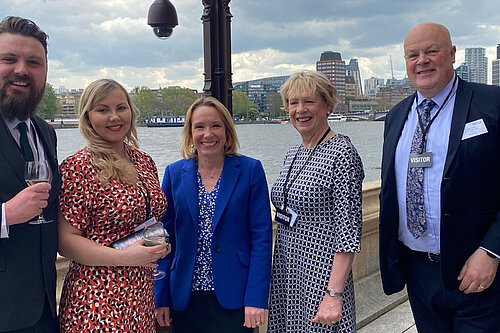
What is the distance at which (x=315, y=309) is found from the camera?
256cm

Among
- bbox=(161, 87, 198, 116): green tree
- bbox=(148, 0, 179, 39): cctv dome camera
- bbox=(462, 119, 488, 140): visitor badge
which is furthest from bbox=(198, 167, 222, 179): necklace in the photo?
bbox=(161, 87, 198, 116): green tree

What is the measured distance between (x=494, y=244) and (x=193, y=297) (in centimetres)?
145

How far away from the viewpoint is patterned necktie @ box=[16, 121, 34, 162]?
2.08 meters

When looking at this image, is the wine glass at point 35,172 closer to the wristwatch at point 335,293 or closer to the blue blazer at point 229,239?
the blue blazer at point 229,239

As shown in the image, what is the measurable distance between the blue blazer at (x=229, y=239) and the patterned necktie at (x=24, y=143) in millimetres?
767

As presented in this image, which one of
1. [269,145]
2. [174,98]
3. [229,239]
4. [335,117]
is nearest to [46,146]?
[229,239]

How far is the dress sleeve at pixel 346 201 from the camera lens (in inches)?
96.9

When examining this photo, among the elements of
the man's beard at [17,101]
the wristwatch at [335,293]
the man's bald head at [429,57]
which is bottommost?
the wristwatch at [335,293]

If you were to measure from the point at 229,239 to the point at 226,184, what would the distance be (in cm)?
28

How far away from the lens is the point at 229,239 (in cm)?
251

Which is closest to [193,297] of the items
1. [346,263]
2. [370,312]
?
[346,263]

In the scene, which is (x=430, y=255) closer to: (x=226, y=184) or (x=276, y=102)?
(x=226, y=184)

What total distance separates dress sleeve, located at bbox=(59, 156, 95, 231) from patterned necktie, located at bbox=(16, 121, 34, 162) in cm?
15

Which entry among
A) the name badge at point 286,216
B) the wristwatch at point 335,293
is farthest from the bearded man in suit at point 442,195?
the name badge at point 286,216
